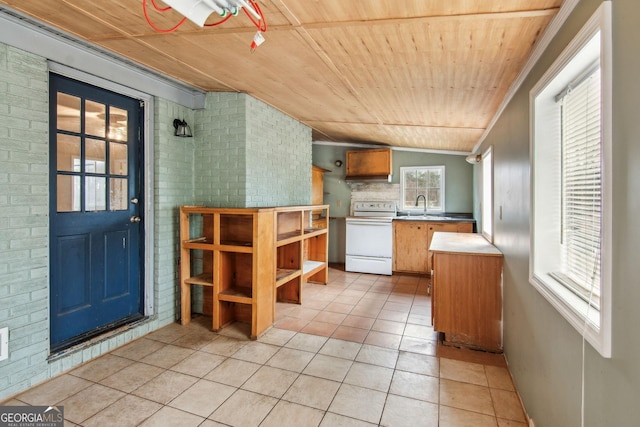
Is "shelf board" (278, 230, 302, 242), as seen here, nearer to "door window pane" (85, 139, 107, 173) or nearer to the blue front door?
the blue front door

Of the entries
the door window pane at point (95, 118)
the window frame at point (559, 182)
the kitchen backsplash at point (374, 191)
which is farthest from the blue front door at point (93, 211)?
the kitchen backsplash at point (374, 191)

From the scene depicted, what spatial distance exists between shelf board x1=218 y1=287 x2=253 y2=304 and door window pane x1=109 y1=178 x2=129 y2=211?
119 cm

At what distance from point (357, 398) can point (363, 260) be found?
3392 mm

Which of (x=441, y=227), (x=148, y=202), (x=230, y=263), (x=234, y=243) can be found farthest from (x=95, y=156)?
(x=441, y=227)

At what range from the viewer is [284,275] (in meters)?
3.55

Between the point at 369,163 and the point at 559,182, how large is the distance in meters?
4.04

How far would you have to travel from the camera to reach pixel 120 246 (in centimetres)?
289

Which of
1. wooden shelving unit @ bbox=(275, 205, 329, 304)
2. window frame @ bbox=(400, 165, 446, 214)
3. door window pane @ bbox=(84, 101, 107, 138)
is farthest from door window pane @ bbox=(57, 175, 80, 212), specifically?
window frame @ bbox=(400, 165, 446, 214)

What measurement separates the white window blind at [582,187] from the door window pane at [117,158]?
128 inches

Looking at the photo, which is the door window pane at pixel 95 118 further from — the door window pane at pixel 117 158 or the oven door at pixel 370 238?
the oven door at pixel 370 238

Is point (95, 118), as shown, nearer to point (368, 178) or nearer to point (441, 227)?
point (368, 178)

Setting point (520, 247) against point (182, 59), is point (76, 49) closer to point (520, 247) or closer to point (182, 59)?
point (182, 59)

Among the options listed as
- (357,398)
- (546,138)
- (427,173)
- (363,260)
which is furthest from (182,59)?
(427,173)

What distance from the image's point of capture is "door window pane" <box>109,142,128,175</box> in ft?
9.20
